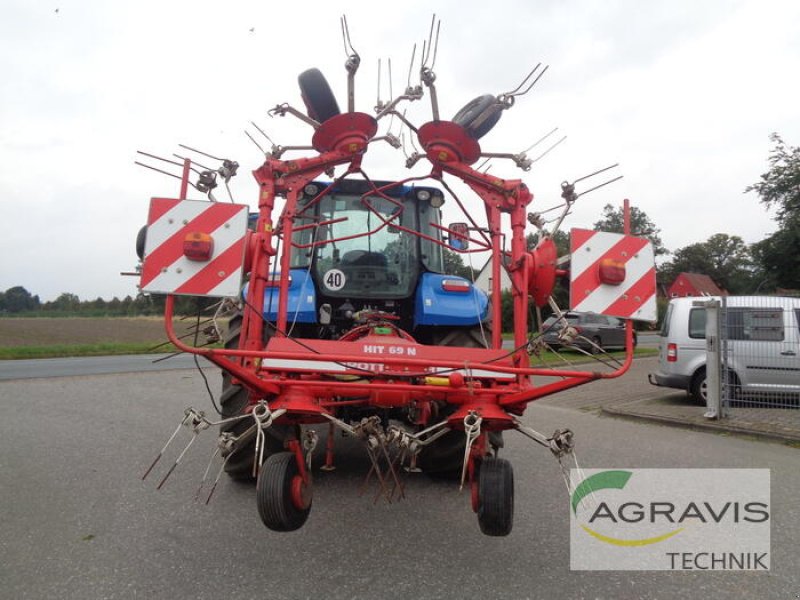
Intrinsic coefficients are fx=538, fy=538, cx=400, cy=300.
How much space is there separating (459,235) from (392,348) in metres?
1.09

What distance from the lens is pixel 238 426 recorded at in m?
3.50

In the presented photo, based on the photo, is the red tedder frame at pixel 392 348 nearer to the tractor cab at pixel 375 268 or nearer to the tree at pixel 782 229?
the tractor cab at pixel 375 268

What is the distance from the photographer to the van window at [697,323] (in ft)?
26.2

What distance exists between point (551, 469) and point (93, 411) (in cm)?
608

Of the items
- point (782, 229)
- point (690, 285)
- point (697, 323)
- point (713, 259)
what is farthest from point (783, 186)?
point (713, 259)

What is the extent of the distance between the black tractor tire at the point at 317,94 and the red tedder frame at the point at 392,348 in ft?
→ 0.54

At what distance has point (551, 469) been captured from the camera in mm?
4516

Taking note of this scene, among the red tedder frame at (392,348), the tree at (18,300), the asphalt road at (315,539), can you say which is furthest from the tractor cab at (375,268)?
the tree at (18,300)

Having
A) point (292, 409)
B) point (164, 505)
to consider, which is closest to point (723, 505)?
point (292, 409)

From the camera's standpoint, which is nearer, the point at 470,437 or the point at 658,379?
the point at 470,437

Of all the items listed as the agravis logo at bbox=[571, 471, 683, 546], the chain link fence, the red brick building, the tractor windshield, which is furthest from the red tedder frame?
the red brick building

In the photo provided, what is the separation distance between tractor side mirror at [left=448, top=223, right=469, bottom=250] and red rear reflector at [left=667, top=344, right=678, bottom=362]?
5.63 meters

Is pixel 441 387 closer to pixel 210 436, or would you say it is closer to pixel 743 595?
pixel 743 595

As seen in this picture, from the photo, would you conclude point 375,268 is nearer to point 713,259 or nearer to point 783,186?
point 783,186
